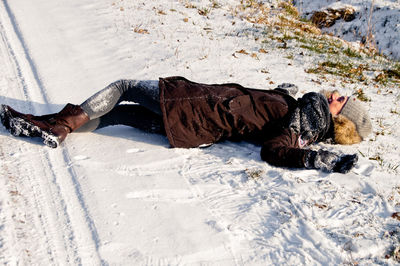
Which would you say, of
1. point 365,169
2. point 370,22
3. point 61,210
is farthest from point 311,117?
point 370,22

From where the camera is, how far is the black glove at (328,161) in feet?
11.1

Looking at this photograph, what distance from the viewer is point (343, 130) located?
3852 mm

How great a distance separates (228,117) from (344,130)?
1.20 meters

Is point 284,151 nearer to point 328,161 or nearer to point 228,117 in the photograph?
point 328,161

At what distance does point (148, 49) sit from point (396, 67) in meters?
4.44

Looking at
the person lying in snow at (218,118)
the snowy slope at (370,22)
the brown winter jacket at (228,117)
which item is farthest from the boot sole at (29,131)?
the snowy slope at (370,22)

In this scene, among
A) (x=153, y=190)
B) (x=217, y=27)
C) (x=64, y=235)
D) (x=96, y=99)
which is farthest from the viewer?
(x=217, y=27)

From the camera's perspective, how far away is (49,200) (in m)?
2.84

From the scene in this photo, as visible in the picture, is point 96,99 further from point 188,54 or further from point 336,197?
point 188,54

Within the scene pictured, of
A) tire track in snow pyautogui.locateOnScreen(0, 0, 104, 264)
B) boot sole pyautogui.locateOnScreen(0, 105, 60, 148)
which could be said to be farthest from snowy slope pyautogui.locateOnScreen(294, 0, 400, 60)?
tire track in snow pyautogui.locateOnScreen(0, 0, 104, 264)

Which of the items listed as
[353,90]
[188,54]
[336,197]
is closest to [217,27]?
[188,54]

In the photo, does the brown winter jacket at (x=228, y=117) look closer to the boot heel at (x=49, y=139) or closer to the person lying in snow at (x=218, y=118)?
the person lying in snow at (x=218, y=118)

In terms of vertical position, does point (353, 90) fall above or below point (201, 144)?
below

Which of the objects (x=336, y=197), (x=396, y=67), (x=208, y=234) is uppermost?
(x=208, y=234)
